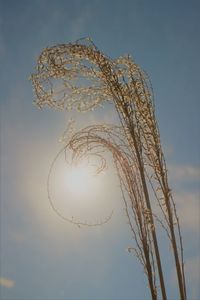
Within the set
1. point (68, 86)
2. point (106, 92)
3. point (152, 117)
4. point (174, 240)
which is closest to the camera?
point (174, 240)

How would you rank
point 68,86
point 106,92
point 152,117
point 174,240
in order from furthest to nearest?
1. point 68,86
2. point 106,92
3. point 152,117
4. point 174,240

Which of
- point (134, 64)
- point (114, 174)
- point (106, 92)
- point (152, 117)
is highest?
point (134, 64)

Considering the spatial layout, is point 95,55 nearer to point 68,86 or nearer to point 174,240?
point 68,86

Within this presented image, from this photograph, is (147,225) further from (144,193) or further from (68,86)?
(68,86)

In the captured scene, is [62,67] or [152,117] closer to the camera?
[152,117]

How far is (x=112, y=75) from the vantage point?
4.07 meters

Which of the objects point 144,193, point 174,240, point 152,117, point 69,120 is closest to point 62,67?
point 69,120

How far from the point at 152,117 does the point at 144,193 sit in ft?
2.15

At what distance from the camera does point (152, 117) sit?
3.84m

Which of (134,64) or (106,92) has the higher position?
(134,64)

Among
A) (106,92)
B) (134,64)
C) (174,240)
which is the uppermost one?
(134,64)

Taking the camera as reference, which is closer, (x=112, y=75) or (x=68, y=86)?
(x=112, y=75)

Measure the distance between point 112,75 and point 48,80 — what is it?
68cm

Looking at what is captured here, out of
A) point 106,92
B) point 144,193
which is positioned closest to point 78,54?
point 106,92
